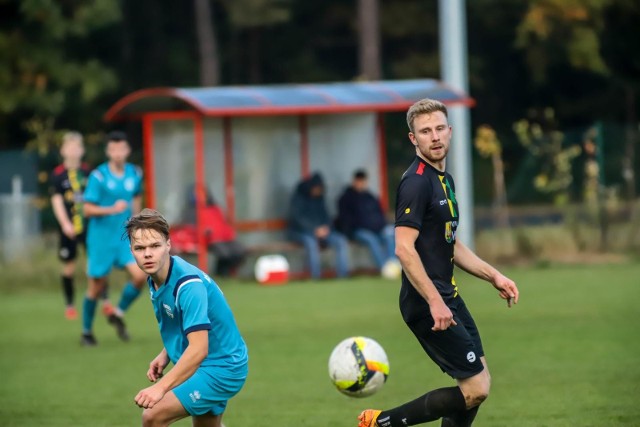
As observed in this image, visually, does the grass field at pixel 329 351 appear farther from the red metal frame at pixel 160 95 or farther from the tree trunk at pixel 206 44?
the tree trunk at pixel 206 44

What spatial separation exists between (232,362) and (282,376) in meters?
4.54

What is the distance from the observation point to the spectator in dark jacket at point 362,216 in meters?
21.5

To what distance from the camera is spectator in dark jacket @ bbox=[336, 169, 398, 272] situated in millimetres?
21453

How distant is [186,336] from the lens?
259 inches

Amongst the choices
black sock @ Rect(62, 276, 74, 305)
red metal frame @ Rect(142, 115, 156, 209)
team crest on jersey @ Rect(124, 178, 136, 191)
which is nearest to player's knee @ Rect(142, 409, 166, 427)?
team crest on jersey @ Rect(124, 178, 136, 191)

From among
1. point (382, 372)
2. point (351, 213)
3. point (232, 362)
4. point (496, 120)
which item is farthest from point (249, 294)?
point (496, 120)

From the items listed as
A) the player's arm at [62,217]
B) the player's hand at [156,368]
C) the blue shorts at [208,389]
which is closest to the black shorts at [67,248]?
the player's arm at [62,217]

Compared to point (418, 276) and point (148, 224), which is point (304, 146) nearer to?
point (418, 276)

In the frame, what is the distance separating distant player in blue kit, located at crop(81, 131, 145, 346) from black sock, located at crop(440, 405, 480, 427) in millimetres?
6369

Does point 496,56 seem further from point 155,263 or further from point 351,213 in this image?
point 155,263

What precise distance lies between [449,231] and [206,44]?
3497 centimetres

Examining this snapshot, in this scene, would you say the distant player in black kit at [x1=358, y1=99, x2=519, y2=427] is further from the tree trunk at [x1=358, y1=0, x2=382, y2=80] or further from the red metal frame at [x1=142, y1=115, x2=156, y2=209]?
the tree trunk at [x1=358, y1=0, x2=382, y2=80]

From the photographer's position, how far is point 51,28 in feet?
120

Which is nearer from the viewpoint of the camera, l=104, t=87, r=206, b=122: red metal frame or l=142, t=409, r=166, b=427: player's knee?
l=142, t=409, r=166, b=427: player's knee
